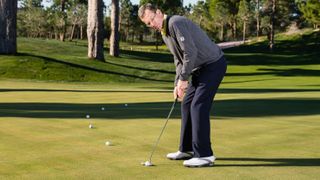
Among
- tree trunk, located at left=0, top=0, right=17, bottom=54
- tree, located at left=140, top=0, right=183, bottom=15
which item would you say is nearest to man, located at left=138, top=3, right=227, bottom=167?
tree trunk, located at left=0, top=0, right=17, bottom=54

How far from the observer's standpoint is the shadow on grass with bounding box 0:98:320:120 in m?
12.2

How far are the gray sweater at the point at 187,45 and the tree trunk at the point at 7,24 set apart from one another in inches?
1052

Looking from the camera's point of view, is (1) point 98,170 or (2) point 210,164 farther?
(2) point 210,164

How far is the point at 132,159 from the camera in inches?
279

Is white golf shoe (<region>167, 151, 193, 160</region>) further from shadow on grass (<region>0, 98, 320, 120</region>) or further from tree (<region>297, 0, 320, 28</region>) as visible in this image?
tree (<region>297, 0, 320, 28</region>)

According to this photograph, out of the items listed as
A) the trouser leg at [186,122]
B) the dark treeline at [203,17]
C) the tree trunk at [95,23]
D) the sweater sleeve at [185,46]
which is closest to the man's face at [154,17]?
the sweater sleeve at [185,46]

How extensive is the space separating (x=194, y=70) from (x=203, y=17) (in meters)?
106

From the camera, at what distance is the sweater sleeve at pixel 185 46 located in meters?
6.61

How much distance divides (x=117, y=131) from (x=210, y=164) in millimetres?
3179

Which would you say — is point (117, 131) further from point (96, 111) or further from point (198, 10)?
point (198, 10)

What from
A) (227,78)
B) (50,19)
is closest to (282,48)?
(50,19)

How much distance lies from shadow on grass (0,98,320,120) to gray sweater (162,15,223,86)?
16.3 ft

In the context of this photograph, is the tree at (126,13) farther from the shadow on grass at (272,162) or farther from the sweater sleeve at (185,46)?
the sweater sleeve at (185,46)

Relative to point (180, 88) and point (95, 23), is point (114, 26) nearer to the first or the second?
point (95, 23)
